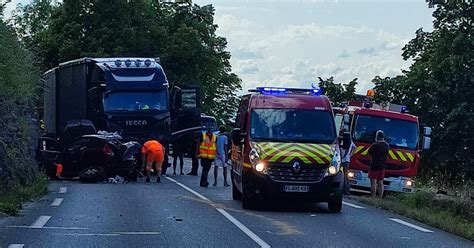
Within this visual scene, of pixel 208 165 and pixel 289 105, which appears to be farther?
pixel 208 165

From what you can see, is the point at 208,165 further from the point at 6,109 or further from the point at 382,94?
the point at 382,94

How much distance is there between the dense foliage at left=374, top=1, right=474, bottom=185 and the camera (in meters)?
42.3

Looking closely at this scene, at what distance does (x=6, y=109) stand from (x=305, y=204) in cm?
974

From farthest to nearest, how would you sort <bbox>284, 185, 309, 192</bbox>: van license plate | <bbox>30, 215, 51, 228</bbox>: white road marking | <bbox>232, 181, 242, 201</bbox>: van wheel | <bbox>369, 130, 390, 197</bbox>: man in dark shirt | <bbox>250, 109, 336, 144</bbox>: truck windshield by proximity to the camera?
<bbox>369, 130, 390, 197</bbox>: man in dark shirt
<bbox>232, 181, 242, 201</bbox>: van wheel
<bbox>250, 109, 336, 144</bbox>: truck windshield
<bbox>284, 185, 309, 192</bbox>: van license plate
<bbox>30, 215, 51, 228</bbox>: white road marking

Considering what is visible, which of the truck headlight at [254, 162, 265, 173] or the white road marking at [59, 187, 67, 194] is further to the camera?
the white road marking at [59, 187, 67, 194]

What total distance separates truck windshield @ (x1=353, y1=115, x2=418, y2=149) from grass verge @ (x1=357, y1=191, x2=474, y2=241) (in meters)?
3.58

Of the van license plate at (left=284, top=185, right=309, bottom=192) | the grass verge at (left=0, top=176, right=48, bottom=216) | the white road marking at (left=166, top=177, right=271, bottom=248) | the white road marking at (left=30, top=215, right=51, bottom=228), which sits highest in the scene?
the van license plate at (left=284, top=185, right=309, bottom=192)

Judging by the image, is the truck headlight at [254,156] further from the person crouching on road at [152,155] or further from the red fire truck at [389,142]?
the person crouching on road at [152,155]

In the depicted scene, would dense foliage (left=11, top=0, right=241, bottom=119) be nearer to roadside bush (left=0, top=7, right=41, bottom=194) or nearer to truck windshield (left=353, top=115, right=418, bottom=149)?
roadside bush (left=0, top=7, right=41, bottom=194)

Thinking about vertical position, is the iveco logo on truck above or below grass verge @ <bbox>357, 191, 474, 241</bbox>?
above

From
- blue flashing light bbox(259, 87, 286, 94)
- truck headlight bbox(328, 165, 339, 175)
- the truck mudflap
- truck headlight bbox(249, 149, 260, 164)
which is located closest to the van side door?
the truck mudflap

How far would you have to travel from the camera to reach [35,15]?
88562 mm

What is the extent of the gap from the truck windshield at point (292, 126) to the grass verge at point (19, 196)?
5.09 m

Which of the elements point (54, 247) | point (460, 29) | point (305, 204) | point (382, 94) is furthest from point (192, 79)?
point (54, 247)
